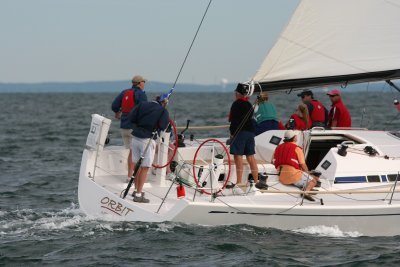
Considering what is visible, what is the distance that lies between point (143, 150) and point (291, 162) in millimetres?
1795

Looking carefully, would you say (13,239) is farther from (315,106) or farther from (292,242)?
(315,106)

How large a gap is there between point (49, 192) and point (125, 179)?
9.71 feet

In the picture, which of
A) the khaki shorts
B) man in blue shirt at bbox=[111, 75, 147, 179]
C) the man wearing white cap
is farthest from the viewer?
man in blue shirt at bbox=[111, 75, 147, 179]

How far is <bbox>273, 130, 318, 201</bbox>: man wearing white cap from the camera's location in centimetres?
1032

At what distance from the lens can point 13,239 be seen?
32.5 ft

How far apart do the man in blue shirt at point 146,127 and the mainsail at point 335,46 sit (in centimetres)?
139

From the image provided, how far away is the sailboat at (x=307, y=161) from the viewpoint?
32.0ft

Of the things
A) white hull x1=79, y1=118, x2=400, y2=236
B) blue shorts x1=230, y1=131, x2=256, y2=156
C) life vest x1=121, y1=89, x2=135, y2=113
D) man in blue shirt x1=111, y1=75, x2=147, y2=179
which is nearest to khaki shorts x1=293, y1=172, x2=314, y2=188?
white hull x1=79, y1=118, x2=400, y2=236

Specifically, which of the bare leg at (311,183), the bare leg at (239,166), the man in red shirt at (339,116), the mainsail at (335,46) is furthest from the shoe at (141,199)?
the man in red shirt at (339,116)

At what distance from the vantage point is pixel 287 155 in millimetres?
10312

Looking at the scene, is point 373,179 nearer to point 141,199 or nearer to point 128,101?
point 141,199

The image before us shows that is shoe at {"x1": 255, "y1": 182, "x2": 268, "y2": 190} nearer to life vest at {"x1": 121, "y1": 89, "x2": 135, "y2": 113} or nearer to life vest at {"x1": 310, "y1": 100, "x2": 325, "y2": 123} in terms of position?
life vest at {"x1": 121, "y1": 89, "x2": 135, "y2": 113}

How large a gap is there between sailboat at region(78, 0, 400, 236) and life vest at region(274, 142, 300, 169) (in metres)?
0.21

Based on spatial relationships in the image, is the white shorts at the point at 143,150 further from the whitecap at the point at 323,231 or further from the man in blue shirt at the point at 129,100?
the whitecap at the point at 323,231
